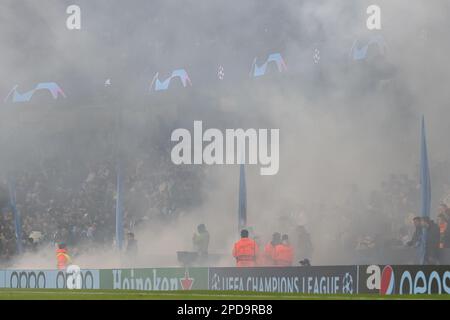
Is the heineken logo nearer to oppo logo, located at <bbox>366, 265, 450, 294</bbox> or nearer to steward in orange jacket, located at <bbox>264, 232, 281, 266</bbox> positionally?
steward in orange jacket, located at <bbox>264, 232, 281, 266</bbox>

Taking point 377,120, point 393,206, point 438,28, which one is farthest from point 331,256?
point 438,28

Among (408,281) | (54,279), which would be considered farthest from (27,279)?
(408,281)

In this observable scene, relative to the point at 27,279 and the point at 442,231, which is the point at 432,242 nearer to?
the point at 442,231

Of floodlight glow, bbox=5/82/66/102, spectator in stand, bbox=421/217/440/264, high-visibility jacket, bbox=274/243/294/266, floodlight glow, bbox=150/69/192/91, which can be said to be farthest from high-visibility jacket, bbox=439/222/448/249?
floodlight glow, bbox=5/82/66/102

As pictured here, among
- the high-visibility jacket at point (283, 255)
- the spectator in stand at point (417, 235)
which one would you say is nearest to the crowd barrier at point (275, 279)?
the high-visibility jacket at point (283, 255)

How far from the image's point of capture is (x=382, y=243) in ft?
86.7

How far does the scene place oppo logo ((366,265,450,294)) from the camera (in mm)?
20016

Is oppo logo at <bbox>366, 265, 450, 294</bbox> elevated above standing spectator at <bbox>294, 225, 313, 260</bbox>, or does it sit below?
below

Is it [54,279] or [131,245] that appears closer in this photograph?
[54,279]

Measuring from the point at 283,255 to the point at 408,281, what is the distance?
6.18m

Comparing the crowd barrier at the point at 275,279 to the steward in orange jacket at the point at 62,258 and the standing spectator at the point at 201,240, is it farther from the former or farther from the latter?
the standing spectator at the point at 201,240

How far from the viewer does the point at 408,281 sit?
795 inches

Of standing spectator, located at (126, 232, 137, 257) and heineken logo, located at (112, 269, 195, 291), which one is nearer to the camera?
heineken logo, located at (112, 269, 195, 291)

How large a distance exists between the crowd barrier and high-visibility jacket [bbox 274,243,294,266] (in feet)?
10.2
